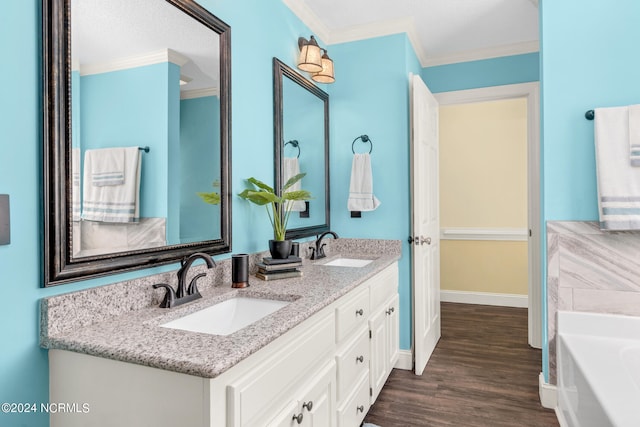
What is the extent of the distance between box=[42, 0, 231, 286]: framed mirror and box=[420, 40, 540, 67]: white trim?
2299 millimetres

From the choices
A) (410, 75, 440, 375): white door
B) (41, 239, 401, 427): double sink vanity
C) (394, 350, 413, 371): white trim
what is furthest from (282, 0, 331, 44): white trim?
(394, 350, 413, 371): white trim

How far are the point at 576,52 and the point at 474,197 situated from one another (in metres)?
2.69

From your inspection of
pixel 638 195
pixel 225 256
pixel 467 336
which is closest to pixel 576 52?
pixel 638 195

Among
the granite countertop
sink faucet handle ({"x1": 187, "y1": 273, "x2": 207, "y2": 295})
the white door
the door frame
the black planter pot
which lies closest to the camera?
the granite countertop

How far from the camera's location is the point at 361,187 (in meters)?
2.90

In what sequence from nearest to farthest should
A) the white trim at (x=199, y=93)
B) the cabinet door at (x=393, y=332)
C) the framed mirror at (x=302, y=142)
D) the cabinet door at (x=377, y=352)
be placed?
the white trim at (x=199, y=93) → the cabinet door at (x=377, y=352) → the framed mirror at (x=302, y=142) → the cabinet door at (x=393, y=332)

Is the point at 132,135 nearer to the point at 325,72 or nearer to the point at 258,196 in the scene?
the point at 258,196

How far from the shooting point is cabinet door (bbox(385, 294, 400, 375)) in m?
2.51

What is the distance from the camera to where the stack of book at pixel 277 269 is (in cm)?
191

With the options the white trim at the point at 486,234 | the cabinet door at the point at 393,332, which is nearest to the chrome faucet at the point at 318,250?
the cabinet door at the point at 393,332

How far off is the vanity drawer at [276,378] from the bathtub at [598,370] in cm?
100

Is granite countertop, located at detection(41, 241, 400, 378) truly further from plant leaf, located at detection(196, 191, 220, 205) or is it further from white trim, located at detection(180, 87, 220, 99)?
white trim, located at detection(180, 87, 220, 99)

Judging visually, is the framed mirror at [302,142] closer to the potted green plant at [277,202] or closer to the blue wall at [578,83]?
the potted green plant at [277,202]

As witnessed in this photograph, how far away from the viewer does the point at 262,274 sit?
1910 mm
